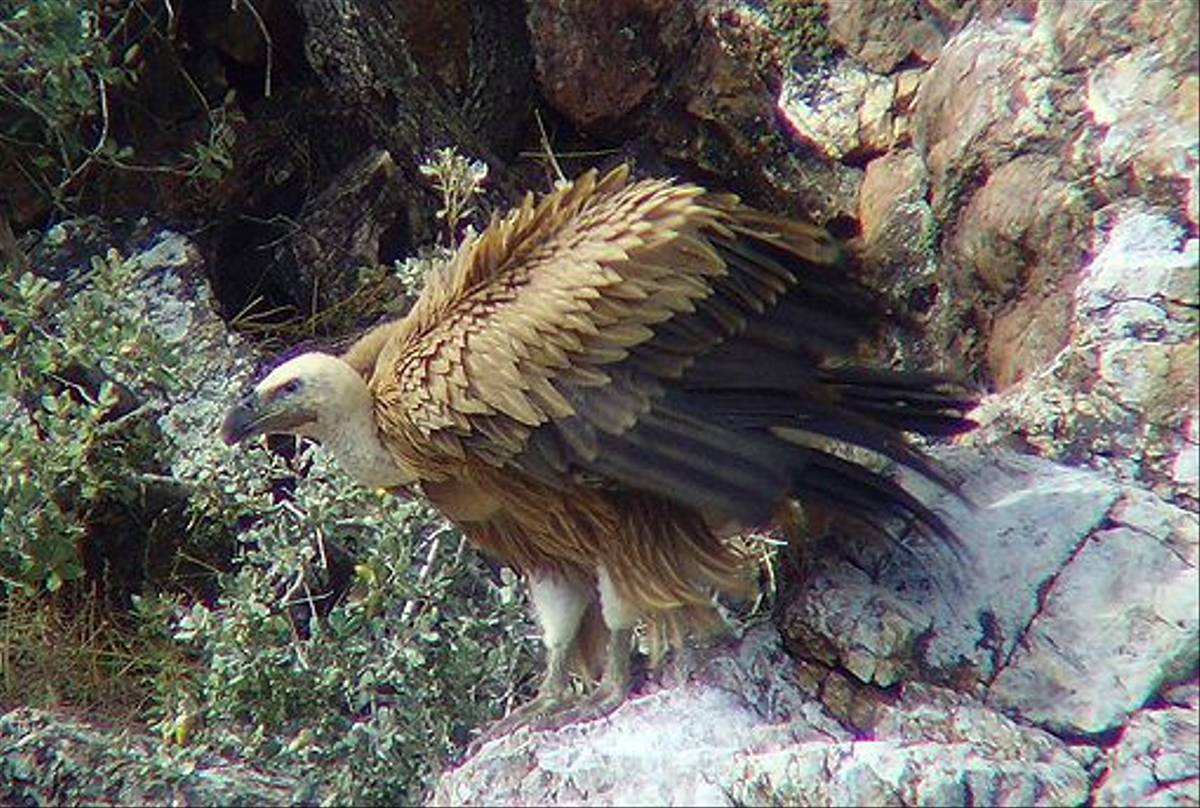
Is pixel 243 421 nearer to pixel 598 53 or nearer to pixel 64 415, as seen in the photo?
pixel 64 415

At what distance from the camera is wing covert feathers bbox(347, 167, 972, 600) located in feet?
11.7

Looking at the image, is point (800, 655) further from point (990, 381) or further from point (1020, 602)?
point (990, 381)

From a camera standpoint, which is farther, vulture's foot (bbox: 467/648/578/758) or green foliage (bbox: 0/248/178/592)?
green foliage (bbox: 0/248/178/592)

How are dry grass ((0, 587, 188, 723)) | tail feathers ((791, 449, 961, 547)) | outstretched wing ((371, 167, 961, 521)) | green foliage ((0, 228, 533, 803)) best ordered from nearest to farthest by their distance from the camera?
outstretched wing ((371, 167, 961, 521))
tail feathers ((791, 449, 961, 547))
green foliage ((0, 228, 533, 803))
dry grass ((0, 587, 188, 723))

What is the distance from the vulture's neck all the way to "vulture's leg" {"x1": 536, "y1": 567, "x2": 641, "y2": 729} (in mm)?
482

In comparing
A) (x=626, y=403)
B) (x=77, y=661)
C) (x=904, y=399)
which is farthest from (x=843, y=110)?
(x=77, y=661)

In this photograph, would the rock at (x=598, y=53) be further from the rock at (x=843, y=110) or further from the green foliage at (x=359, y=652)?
the green foliage at (x=359, y=652)

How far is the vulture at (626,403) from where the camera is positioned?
3.60m

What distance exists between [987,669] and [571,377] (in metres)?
0.99

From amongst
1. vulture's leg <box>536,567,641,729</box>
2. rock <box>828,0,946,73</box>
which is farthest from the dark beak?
rock <box>828,0,946,73</box>

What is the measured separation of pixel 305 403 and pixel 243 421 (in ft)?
0.49

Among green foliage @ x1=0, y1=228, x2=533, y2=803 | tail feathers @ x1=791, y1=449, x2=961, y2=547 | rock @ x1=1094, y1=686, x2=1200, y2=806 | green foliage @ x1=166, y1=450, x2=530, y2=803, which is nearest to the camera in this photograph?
rock @ x1=1094, y1=686, x2=1200, y2=806

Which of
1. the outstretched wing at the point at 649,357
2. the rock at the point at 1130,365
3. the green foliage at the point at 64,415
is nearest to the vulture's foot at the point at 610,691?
the outstretched wing at the point at 649,357

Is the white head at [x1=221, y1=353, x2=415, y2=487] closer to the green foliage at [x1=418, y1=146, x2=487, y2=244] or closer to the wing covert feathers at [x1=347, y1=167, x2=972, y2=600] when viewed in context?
the wing covert feathers at [x1=347, y1=167, x2=972, y2=600]
